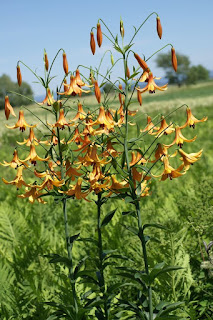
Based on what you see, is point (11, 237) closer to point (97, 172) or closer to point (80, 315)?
point (80, 315)

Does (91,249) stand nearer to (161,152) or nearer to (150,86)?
(161,152)

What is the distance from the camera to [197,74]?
106 metres

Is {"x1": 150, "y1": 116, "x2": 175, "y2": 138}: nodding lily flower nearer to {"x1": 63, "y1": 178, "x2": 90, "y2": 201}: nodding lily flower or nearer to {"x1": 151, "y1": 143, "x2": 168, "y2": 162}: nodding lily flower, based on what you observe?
{"x1": 151, "y1": 143, "x2": 168, "y2": 162}: nodding lily flower

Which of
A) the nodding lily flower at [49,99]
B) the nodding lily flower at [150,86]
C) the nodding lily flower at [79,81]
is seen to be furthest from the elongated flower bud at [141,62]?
the nodding lily flower at [49,99]

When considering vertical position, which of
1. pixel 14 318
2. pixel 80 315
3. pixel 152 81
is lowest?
pixel 14 318

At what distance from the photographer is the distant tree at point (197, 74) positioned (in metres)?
103

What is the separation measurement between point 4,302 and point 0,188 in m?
4.19

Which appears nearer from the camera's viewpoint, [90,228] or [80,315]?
[80,315]

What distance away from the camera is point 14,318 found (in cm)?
302

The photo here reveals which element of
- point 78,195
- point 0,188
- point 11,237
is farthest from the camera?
point 0,188

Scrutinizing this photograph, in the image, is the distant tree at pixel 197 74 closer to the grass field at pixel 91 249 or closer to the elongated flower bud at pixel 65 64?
the grass field at pixel 91 249

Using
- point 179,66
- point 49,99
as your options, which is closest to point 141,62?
point 49,99

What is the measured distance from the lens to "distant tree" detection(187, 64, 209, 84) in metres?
103

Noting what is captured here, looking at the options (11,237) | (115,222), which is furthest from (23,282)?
(115,222)
